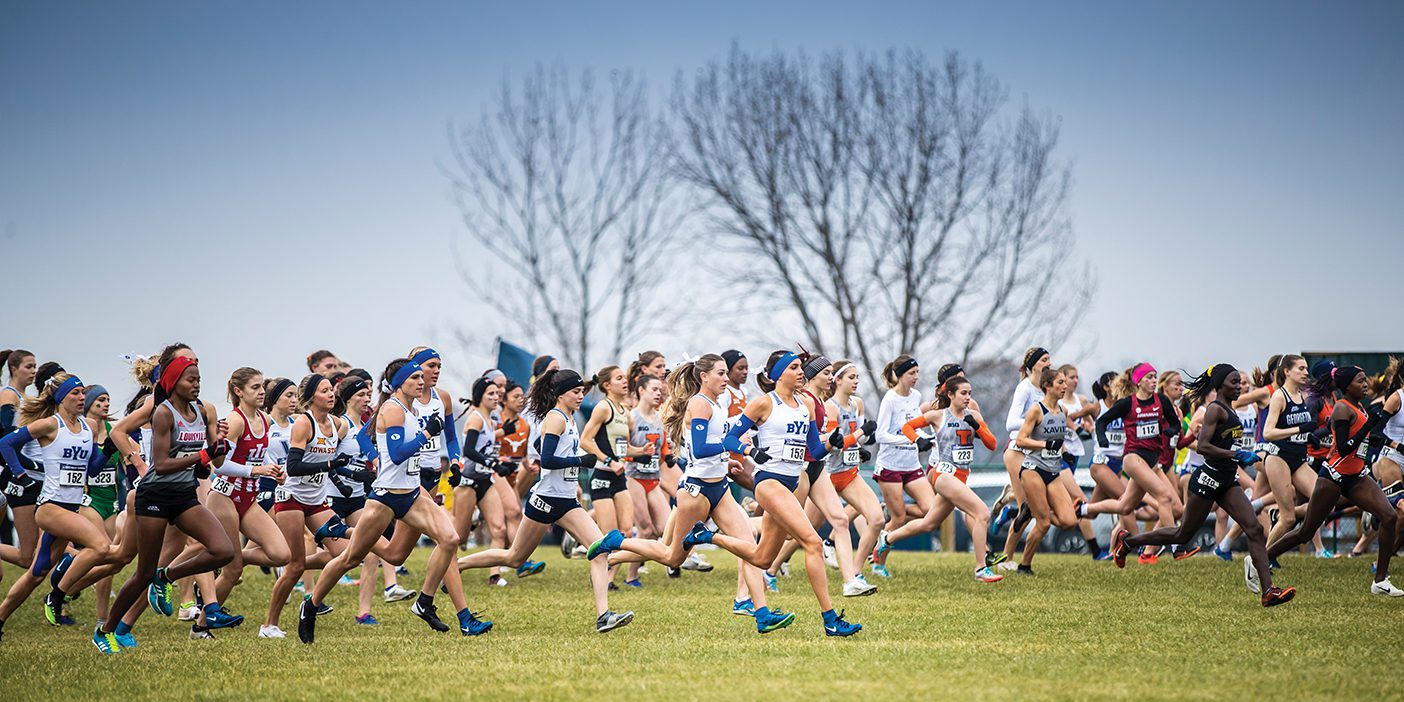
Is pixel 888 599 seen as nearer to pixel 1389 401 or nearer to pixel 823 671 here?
pixel 823 671

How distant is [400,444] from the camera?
398 inches

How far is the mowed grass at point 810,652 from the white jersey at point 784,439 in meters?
1.27

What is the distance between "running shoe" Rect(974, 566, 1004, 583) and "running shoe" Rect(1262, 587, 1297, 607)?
346 cm

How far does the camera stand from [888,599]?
507 inches

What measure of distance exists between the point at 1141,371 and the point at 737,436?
7.16 meters

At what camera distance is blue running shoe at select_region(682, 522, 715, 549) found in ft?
33.9

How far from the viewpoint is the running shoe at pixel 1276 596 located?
11.0m

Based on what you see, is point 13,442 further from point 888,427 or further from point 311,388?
point 888,427

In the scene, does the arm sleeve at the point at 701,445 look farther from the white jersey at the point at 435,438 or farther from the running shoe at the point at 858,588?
the running shoe at the point at 858,588

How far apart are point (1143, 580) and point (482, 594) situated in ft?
23.2

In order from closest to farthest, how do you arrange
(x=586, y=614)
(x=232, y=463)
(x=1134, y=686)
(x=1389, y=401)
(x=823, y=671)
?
1. (x=1134, y=686)
2. (x=823, y=671)
3. (x=232, y=463)
4. (x=586, y=614)
5. (x=1389, y=401)

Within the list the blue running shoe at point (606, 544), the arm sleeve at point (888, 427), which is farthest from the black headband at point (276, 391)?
the arm sleeve at point (888, 427)

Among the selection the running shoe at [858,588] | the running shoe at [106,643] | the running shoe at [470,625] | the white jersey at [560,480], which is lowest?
the running shoe at [858,588]

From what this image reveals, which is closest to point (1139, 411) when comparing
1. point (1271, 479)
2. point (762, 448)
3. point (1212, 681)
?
point (1271, 479)
